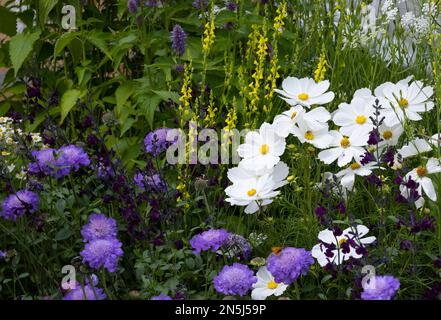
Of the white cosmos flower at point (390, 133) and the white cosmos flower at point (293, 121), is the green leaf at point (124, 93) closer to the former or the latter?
the white cosmos flower at point (293, 121)

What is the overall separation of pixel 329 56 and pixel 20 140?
2.04 meters

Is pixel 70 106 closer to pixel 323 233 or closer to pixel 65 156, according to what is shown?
pixel 65 156

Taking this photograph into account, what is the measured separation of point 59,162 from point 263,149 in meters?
0.73

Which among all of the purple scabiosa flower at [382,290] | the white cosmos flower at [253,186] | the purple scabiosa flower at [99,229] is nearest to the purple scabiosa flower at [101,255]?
the purple scabiosa flower at [99,229]

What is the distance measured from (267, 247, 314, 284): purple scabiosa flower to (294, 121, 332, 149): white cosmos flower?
0.61 meters

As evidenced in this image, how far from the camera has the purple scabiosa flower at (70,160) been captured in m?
2.86

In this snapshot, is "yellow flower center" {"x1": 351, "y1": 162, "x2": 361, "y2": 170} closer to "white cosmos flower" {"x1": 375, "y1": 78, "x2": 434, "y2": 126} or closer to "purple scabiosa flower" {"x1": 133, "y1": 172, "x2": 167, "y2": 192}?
"white cosmos flower" {"x1": 375, "y1": 78, "x2": 434, "y2": 126}

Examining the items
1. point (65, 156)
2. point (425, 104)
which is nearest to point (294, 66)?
point (425, 104)

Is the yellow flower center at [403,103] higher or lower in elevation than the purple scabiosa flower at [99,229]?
higher

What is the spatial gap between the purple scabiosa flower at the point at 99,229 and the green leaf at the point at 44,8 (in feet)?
4.86

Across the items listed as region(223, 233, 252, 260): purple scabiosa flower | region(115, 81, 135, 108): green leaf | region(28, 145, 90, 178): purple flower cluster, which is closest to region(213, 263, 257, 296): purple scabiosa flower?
region(223, 233, 252, 260): purple scabiosa flower

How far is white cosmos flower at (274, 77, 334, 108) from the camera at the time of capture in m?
3.07

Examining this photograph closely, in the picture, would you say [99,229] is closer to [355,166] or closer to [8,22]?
[355,166]
